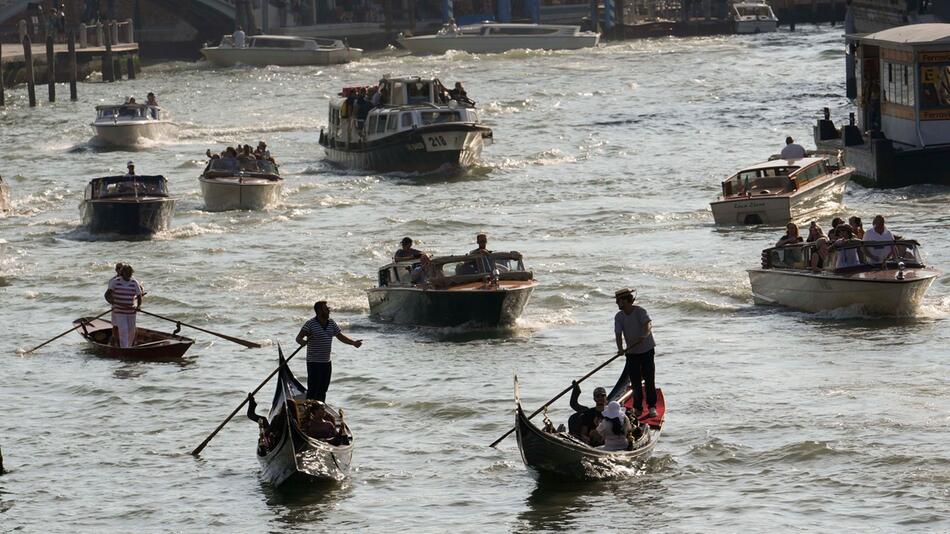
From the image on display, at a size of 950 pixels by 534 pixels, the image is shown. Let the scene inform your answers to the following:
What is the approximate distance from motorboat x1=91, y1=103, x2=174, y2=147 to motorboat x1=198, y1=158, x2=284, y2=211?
14512mm

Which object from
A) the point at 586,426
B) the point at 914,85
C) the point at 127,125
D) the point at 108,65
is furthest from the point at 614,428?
the point at 108,65

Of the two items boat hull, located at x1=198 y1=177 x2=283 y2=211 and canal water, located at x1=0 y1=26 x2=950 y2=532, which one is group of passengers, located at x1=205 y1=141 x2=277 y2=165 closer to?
boat hull, located at x1=198 y1=177 x2=283 y2=211

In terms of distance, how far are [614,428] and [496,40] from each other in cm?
7452

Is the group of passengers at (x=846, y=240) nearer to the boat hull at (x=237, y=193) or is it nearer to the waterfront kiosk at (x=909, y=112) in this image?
the waterfront kiosk at (x=909, y=112)

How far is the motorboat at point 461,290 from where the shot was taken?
27703 millimetres

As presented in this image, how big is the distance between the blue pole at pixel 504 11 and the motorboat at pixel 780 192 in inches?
2750

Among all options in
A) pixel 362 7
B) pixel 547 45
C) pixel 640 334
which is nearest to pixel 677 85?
pixel 547 45

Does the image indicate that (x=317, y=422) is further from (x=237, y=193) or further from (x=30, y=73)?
(x=30, y=73)

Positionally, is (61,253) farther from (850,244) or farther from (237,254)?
(850,244)

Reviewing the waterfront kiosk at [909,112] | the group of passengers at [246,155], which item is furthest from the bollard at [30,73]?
the waterfront kiosk at [909,112]

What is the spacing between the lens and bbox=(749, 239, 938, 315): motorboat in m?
27.3

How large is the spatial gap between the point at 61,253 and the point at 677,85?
4078 centimetres

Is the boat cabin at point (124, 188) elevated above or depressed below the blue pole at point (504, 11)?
below

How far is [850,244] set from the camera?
2797 centimetres
